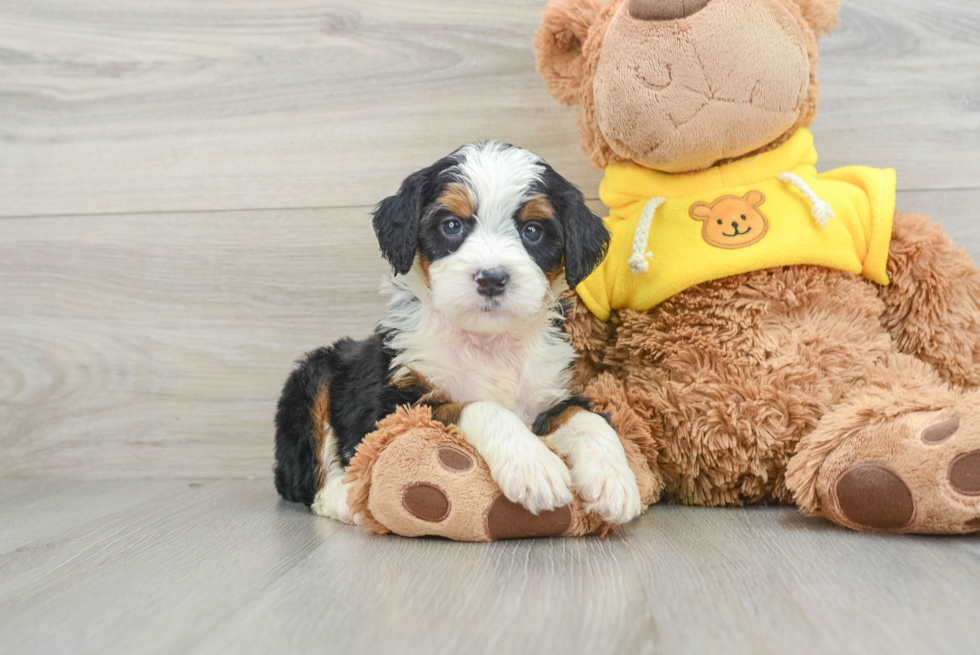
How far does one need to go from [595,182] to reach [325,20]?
3.04 ft

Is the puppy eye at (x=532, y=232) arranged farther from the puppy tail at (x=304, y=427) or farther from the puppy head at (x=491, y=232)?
the puppy tail at (x=304, y=427)

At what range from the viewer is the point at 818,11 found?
1680 millimetres

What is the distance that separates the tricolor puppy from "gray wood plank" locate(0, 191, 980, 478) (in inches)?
23.5

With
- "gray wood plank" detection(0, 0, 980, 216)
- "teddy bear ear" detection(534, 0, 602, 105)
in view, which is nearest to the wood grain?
"teddy bear ear" detection(534, 0, 602, 105)

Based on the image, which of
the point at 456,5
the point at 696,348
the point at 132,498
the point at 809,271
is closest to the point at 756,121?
the point at 809,271

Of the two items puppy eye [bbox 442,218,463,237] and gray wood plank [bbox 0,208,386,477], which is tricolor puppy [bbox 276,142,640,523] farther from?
gray wood plank [bbox 0,208,386,477]

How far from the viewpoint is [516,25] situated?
2203 mm

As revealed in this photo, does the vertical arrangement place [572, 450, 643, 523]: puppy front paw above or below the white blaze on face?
below

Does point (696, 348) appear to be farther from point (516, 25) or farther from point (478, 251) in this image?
point (516, 25)

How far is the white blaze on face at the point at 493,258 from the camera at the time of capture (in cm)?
141

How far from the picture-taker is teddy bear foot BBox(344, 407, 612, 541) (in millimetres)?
1349

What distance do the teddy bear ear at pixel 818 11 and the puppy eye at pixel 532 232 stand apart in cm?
77

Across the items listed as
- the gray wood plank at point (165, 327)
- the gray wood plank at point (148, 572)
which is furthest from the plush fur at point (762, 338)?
the gray wood plank at point (165, 327)

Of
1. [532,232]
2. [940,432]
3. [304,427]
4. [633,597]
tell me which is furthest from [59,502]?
[940,432]
